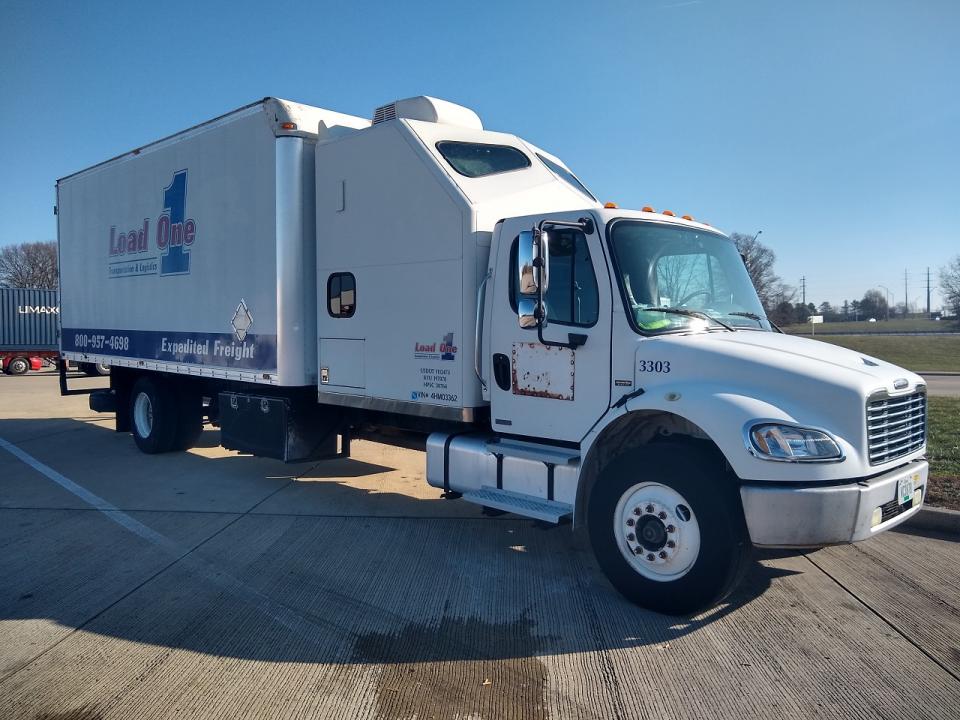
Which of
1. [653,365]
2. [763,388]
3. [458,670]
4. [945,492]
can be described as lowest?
[458,670]

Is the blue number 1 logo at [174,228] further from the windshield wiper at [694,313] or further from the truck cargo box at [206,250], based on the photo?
the windshield wiper at [694,313]

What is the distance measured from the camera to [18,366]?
27828 mm

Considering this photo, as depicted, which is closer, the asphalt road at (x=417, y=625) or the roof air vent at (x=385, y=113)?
the asphalt road at (x=417, y=625)

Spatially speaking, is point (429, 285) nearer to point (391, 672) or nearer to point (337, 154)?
point (337, 154)

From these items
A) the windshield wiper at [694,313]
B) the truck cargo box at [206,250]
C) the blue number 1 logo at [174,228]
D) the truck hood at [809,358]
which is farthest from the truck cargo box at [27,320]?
the truck hood at [809,358]

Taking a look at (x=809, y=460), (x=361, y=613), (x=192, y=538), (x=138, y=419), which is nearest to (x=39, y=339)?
(x=138, y=419)

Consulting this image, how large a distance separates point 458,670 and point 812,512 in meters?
2.13

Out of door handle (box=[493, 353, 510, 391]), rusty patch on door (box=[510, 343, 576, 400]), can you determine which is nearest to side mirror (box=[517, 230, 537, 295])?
rusty patch on door (box=[510, 343, 576, 400])

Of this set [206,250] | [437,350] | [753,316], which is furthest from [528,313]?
[206,250]

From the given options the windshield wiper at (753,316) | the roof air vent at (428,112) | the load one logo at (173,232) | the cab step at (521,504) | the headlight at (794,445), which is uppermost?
the roof air vent at (428,112)

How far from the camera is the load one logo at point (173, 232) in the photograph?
8648 millimetres

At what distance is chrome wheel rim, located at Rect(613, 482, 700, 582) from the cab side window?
1.27 metres

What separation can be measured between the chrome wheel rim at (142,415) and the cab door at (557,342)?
648cm

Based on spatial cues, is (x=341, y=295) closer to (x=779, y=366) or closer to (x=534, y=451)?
(x=534, y=451)
